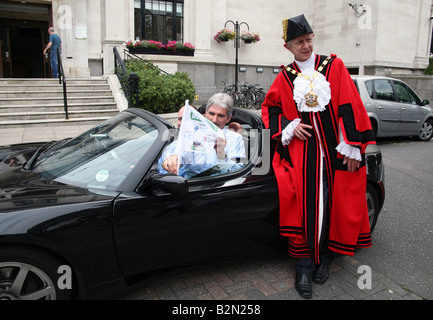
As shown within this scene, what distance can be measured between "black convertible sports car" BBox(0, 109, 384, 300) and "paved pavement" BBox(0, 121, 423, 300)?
9.8 inches

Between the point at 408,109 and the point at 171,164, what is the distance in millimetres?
8222

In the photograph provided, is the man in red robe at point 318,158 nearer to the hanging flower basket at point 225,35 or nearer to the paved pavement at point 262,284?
the paved pavement at point 262,284

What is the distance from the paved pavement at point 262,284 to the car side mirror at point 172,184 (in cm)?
66

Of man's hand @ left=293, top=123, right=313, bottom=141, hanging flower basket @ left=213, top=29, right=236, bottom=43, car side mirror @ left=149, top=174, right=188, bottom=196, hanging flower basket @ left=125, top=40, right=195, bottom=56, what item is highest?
hanging flower basket @ left=213, top=29, right=236, bottom=43

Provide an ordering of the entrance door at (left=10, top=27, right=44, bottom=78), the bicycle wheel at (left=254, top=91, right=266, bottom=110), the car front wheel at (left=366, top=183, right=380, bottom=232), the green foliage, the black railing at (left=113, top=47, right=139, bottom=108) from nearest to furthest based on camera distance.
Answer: the car front wheel at (left=366, top=183, right=380, bottom=232) → the black railing at (left=113, top=47, right=139, bottom=108) → the green foliage → the bicycle wheel at (left=254, top=91, right=266, bottom=110) → the entrance door at (left=10, top=27, right=44, bottom=78)

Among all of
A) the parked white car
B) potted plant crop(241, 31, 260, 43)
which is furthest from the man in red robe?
potted plant crop(241, 31, 260, 43)

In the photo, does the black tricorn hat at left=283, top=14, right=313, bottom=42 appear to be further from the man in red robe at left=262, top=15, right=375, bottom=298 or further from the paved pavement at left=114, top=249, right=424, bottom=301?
the paved pavement at left=114, top=249, right=424, bottom=301

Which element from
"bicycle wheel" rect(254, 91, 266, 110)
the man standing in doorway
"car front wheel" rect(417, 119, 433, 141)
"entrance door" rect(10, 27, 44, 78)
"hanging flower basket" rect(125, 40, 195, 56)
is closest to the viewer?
"car front wheel" rect(417, 119, 433, 141)

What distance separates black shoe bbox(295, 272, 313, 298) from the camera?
2611 mm

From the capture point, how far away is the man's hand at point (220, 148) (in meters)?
2.79

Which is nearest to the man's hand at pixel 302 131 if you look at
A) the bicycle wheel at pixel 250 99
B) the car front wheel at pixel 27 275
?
the car front wheel at pixel 27 275

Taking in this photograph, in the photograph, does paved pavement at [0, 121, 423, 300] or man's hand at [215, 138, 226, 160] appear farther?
man's hand at [215, 138, 226, 160]

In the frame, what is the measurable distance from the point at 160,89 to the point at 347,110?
8.70 m
